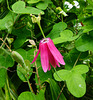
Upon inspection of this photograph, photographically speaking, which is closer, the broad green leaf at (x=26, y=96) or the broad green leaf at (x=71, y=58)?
the broad green leaf at (x=26, y=96)

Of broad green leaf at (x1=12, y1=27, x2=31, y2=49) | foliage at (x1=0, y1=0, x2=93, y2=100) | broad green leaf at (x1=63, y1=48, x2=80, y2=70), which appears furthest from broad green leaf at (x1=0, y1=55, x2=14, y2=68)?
broad green leaf at (x1=63, y1=48, x2=80, y2=70)

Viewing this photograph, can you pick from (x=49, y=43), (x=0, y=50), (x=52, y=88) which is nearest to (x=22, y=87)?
(x=52, y=88)

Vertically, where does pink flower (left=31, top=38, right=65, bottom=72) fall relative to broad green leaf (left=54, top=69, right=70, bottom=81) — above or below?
above

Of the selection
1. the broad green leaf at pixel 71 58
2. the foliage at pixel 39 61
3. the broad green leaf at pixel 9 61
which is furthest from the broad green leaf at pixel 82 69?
the broad green leaf at pixel 9 61

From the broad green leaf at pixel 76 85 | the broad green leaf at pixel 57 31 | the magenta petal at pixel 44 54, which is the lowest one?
the broad green leaf at pixel 76 85

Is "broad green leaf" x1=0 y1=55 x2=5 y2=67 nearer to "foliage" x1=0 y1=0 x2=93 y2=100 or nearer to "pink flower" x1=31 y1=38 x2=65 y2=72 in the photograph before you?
"foliage" x1=0 y1=0 x2=93 y2=100

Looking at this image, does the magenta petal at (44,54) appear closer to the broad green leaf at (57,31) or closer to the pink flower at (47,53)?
the pink flower at (47,53)
